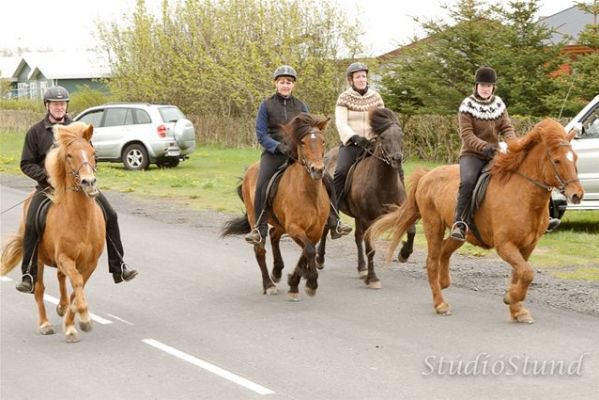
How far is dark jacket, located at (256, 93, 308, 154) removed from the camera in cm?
1105

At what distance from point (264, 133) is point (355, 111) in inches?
72.0

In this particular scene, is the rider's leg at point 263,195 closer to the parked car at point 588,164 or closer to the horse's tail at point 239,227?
the horse's tail at point 239,227

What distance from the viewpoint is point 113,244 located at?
955cm

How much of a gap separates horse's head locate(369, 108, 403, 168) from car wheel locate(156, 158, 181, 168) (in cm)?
1753

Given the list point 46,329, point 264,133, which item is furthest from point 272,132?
point 46,329

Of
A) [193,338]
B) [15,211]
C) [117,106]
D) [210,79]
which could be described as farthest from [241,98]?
[193,338]

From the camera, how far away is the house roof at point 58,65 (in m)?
89.5

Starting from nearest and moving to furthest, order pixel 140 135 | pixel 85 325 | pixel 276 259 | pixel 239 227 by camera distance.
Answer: pixel 85 325, pixel 276 259, pixel 239 227, pixel 140 135

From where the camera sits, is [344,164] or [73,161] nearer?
[73,161]

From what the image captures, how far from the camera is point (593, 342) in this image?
27.4 feet

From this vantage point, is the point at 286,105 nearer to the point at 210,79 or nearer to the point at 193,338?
the point at 193,338

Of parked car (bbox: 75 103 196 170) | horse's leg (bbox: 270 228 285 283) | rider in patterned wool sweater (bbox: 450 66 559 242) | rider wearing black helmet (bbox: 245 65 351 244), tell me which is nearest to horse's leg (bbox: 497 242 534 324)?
rider in patterned wool sweater (bbox: 450 66 559 242)

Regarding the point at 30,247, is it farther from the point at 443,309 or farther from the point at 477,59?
the point at 477,59

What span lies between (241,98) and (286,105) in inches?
1099
